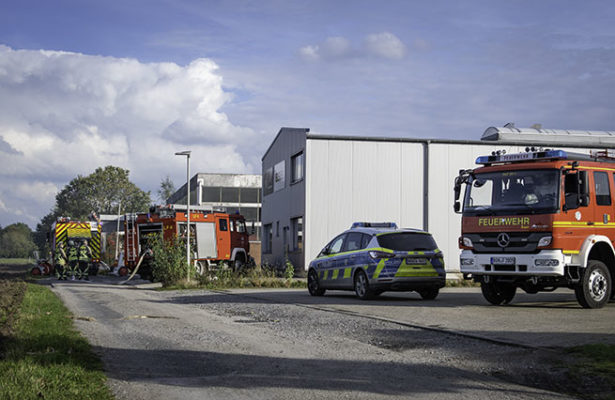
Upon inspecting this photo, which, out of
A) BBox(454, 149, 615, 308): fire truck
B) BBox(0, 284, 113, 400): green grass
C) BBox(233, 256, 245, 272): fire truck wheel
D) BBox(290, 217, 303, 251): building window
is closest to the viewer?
BBox(0, 284, 113, 400): green grass

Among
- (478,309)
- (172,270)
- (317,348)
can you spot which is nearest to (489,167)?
(478,309)

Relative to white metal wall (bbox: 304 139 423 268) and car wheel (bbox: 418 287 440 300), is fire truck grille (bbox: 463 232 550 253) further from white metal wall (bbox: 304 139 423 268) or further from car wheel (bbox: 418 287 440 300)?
white metal wall (bbox: 304 139 423 268)

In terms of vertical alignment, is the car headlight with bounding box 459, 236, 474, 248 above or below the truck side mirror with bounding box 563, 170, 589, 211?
below

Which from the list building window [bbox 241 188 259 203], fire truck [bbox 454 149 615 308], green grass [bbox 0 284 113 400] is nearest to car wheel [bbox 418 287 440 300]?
fire truck [bbox 454 149 615 308]

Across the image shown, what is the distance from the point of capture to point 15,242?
155 m

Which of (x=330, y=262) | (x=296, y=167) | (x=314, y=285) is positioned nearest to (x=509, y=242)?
(x=330, y=262)

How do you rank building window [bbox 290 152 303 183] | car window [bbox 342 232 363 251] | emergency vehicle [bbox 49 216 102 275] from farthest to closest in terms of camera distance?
emergency vehicle [bbox 49 216 102 275] < building window [bbox 290 152 303 183] < car window [bbox 342 232 363 251]

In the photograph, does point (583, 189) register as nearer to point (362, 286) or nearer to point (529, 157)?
point (529, 157)

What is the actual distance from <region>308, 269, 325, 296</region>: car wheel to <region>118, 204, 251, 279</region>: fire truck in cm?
1163

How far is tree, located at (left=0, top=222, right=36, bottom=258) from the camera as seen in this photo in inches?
5945

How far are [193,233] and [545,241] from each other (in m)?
19.9

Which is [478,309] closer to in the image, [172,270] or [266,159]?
[172,270]

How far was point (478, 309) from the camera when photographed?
14.1 m

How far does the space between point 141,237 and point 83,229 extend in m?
8.56
